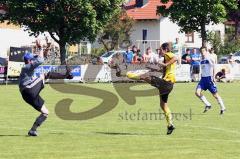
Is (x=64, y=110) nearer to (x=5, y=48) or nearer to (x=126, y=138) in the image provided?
(x=126, y=138)

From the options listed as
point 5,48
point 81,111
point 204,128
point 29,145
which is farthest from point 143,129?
point 5,48

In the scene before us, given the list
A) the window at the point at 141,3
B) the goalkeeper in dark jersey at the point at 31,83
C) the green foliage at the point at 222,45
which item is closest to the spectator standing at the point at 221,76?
the green foliage at the point at 222,45

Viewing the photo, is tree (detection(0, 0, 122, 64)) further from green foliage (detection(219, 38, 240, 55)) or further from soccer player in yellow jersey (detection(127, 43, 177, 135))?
soccer player in yellow jersey (detection(127, 43, 177, 135))

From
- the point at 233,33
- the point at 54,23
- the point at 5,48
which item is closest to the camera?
the point at 54,23

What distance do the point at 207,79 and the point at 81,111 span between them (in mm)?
4311

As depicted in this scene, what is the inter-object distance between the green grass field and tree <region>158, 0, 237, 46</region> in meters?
30.2

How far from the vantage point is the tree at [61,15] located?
4738 centimetres

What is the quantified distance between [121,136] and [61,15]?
3199 cm

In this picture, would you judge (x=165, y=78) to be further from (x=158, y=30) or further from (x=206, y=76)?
(x=158, y=30)

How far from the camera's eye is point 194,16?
5612cm

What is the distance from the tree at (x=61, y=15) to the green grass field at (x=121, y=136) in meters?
22.9

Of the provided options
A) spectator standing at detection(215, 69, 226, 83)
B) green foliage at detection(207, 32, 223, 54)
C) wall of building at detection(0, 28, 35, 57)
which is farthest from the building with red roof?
spectator standing at detection(215, 69, 226, 83)

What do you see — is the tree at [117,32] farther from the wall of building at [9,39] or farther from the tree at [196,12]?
the tree at [196,12]

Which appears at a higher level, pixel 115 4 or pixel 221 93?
pixel 115 4
